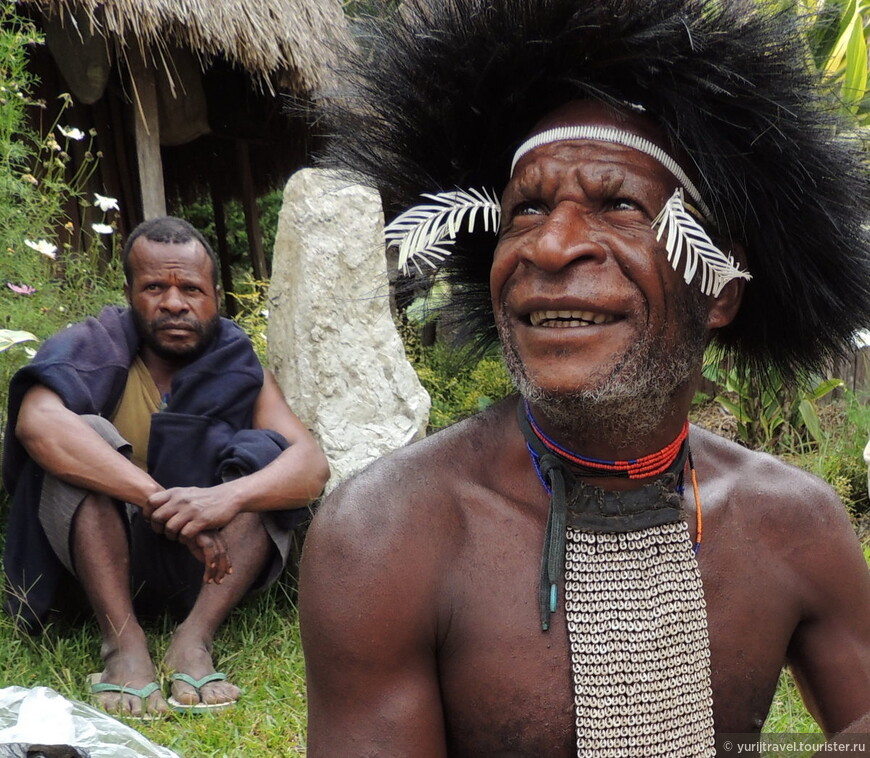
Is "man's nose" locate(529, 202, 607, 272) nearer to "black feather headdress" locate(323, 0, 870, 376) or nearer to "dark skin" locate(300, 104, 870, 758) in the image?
"dark skin" locate(300, 104, 870, 758)

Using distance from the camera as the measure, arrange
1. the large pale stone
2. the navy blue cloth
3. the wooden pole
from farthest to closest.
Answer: the wooden pole < the large pale stone < the navy blue cloth

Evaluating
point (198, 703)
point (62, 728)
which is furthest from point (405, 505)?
point (198, 703)

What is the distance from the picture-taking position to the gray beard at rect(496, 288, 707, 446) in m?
1.89

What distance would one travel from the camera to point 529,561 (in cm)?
196

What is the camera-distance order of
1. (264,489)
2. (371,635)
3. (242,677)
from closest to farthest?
(371,635) < (242,677) < (264,489)

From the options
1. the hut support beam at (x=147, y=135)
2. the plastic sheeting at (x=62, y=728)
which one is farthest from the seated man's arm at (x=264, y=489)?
the hut support beam at (x=147, y=135)

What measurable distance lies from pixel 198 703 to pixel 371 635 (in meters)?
2.07

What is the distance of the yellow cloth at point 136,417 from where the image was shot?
4.21 meters

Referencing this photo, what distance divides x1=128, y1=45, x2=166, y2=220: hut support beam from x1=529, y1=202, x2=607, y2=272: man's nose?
5905 millimetres

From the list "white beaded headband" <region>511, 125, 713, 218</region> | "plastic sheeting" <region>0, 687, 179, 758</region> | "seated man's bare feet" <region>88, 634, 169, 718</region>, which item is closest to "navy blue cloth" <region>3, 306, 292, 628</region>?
"seated man's bare feet" <region>88, 634, 169, 718</region>

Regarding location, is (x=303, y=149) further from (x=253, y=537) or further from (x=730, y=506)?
(x=730, y=506)

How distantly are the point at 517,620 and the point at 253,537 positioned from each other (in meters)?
2.35

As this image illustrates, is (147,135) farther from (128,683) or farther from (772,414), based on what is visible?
(128,683)

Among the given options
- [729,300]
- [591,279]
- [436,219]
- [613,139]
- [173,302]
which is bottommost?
[173,302]
